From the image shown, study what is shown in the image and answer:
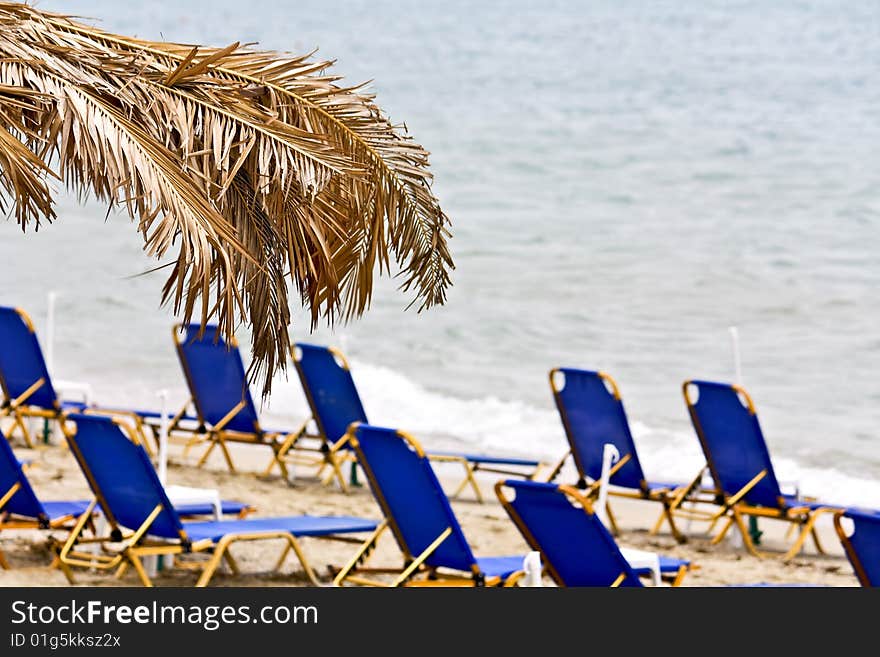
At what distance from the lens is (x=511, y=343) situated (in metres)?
17.8

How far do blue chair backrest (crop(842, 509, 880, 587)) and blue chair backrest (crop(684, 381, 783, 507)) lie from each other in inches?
70.5

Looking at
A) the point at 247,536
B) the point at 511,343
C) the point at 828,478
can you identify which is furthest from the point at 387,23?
the point at 247,536

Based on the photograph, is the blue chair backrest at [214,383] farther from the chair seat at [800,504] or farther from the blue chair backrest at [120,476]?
the chair seat at [800,504]

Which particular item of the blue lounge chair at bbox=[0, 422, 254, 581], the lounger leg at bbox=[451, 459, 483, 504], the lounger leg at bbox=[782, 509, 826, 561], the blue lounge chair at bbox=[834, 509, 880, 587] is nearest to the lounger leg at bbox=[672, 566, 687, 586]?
the blue lounge chair at bbox=[834, 509, 880, 587]

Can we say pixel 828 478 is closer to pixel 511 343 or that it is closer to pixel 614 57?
pixel 511 343

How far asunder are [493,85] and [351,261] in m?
30.7

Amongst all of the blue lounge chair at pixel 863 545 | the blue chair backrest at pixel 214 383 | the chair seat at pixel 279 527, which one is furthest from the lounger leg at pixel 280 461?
the blue lounge chair at pixel 863 545

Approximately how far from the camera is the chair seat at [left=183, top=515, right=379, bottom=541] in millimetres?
5676

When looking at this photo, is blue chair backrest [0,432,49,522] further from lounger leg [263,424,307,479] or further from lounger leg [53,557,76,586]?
lounger leg [263,424,307,479]

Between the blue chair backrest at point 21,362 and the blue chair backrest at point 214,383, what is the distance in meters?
0.73

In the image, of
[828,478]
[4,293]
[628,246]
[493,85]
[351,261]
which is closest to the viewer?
[351,261]

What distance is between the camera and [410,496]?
5324mm

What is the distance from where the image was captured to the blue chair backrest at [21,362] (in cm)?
782

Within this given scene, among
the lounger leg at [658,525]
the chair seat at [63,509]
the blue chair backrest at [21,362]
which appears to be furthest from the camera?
the blue chair backrest at [21,362]
